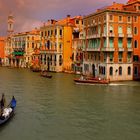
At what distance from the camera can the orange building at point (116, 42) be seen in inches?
1313

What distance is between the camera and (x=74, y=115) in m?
17.1

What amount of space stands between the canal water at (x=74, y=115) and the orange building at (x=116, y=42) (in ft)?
24.7

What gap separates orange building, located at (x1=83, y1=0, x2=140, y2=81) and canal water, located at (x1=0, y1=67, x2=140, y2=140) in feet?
24.7

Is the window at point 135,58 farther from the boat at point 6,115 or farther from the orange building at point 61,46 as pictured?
the boat at point 6,115

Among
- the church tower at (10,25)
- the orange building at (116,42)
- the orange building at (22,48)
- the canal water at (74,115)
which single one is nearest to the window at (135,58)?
the orange building at (116,42)

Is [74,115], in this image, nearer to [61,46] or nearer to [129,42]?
[129,42]

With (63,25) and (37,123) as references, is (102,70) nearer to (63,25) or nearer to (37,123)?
(63,25)

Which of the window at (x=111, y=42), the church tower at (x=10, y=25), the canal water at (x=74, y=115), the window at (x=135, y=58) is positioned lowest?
the canal water at (x=74, y=115)

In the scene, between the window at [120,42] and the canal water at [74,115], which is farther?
the window at [120,42]

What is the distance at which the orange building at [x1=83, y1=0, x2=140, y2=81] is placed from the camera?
109 feet

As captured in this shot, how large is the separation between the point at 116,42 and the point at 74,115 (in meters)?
18.0

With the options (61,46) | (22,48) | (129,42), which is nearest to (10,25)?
(22,48)

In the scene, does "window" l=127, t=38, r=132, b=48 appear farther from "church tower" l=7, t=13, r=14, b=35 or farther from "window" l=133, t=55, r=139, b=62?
"church tower" l=7, t=13, r=14, b=35

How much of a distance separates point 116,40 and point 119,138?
2145 centimetres
